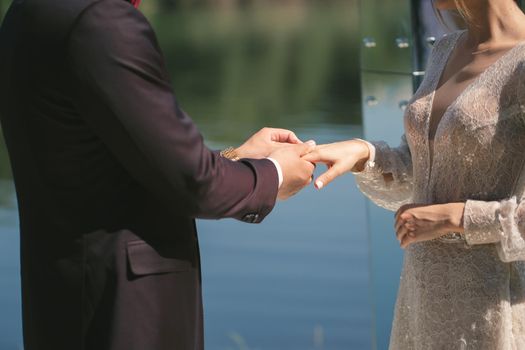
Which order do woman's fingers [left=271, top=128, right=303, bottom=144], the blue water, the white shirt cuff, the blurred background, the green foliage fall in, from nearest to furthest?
the white shirt cuff, woman's fingers [left=271, top=128, right=303, bottom=144], the blue water, the blurred background, the green foliage

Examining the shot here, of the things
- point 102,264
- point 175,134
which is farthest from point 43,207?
point 175,134

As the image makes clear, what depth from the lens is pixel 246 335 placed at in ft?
12.9

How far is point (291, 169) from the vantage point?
1665 millimetres

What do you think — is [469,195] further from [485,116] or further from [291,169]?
[291,169]

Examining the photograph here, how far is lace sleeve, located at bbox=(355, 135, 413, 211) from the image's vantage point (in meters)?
1.97

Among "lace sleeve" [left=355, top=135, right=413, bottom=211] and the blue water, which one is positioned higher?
"lace sleeve" [left=355, top=135, right=413, bottom=211]

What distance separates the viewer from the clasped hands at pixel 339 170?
1.69 meters

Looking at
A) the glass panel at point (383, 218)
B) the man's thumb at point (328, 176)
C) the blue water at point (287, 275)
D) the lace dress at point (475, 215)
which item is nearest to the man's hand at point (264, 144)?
the man's thumb at point (328, 176)

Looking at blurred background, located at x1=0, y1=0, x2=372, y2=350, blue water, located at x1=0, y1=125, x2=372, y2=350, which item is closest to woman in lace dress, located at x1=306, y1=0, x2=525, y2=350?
blue water, located at x1=0, y1=125, x2=372, y2=350

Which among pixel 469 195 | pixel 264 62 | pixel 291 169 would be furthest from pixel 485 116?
pixel 264 62

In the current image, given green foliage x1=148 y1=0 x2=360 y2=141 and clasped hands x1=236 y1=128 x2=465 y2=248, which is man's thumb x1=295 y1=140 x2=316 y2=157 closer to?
clasped hands x1=236 y1=128 x2=465 y2=248

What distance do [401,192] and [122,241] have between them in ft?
2.52

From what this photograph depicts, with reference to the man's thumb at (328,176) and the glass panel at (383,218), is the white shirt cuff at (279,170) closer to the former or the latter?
the man's thumb at (328,176)

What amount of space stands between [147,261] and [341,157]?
62 centimetres
